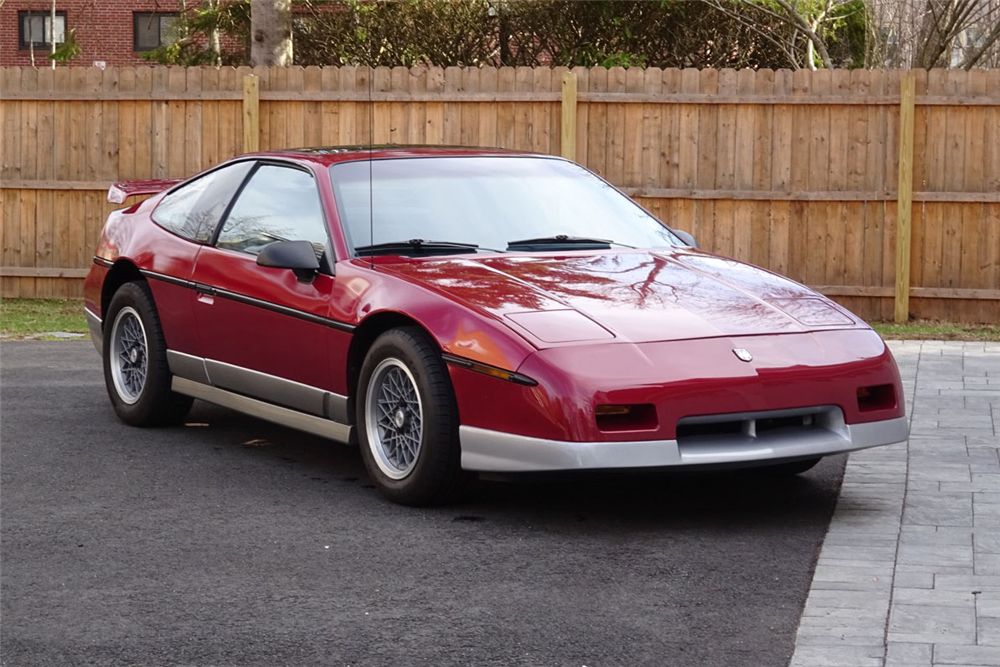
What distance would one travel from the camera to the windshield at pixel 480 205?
6766mm

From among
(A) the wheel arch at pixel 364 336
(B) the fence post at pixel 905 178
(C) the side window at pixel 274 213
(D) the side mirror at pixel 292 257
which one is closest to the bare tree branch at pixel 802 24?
(B) the fence post at pixel 905 178

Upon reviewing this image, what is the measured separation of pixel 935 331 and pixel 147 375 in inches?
279

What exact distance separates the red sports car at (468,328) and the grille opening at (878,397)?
0.01 meters

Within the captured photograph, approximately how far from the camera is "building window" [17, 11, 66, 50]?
136ft

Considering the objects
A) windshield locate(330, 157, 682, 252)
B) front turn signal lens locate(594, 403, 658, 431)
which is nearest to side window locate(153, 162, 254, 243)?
windshield locate(330, 157, 682, 252)

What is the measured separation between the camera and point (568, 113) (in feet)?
43.0

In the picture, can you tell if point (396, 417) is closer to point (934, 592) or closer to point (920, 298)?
point (934, 592)

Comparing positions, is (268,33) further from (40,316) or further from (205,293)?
(205,293)

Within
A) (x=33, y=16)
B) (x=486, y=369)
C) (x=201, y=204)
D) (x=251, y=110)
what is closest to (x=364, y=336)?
(x=486, y=369)

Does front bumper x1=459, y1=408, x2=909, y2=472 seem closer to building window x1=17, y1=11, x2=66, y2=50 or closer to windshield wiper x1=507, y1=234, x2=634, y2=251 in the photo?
windshield wiper x1=507, y1=234, x2=634, y2=251

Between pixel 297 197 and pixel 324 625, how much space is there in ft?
9.81

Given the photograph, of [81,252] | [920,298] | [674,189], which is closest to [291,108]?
[81,252]

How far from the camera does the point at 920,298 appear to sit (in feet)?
42.5

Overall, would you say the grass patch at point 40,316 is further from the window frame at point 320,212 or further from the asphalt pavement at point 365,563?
the asphalt pavement at point 365,563
